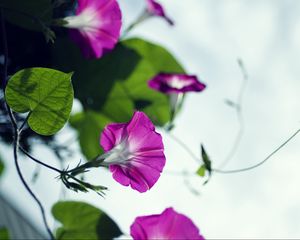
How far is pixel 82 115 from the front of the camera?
131cm

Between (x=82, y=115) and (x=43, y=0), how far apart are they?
56 cm

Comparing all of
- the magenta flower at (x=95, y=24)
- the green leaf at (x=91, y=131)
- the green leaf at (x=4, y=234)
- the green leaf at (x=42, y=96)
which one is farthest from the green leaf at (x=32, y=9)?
the green leaf at (x=91, y=131)

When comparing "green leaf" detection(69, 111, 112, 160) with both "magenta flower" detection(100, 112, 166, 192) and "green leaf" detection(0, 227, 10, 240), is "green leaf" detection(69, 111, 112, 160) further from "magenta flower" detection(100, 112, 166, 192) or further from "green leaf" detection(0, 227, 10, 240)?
"magenta flower" detection(100, 112, 166, 192)

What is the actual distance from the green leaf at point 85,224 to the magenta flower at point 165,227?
33cm

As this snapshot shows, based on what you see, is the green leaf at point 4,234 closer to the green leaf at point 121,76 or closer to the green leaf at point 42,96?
the green leaf at point 42,96

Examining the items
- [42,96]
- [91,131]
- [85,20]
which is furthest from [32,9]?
[91,131]

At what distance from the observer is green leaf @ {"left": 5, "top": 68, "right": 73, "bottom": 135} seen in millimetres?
563

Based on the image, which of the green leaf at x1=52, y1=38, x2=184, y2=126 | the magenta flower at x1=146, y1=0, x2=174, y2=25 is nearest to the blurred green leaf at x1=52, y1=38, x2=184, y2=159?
the green leaf at x1=52, y1=38, x2=184, y2=126

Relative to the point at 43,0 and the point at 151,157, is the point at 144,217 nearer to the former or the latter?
the point at 151,157

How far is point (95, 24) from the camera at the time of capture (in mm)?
839

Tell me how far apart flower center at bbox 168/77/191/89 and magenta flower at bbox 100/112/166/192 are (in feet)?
1.30

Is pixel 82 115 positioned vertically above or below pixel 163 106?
below

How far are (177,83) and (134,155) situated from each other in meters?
0.43

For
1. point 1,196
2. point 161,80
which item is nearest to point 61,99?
point 161,80
